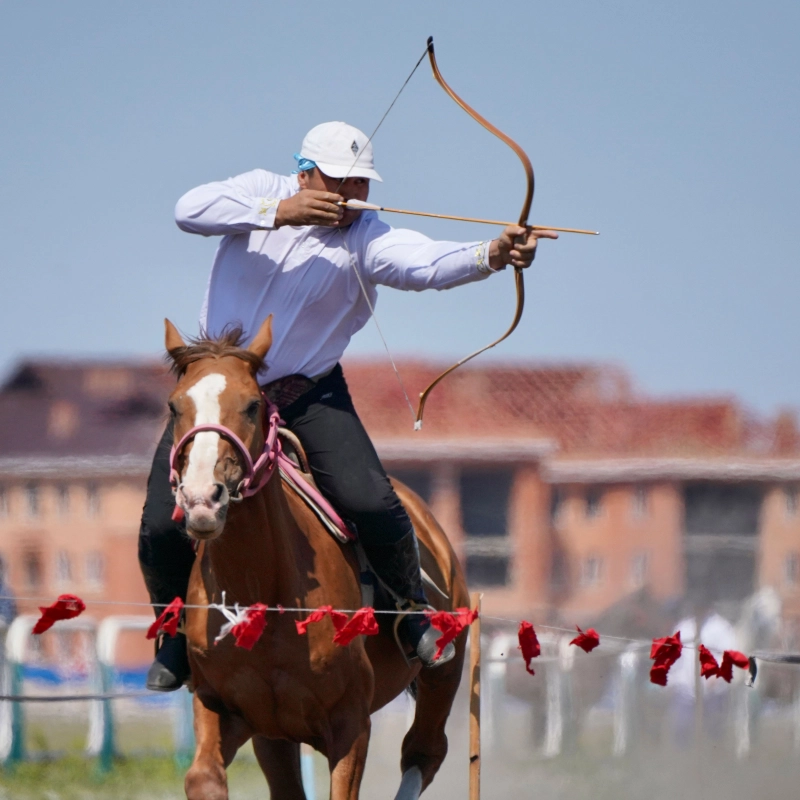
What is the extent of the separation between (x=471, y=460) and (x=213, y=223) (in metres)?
21.0

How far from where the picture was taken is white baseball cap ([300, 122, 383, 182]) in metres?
5.70

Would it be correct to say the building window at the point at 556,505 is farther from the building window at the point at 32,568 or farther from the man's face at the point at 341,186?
the man's face at the point at 341,186

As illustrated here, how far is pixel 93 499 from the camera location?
25.0 m

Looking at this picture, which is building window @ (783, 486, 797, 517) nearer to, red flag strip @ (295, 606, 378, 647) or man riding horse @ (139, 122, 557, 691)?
man riding horse @ (139, 122, 557, 691)

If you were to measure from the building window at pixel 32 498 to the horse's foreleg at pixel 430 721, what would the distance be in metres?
17.5

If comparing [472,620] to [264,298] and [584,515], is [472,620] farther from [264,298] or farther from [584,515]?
[584,515]

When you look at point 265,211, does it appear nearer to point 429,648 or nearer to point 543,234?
point 543,234

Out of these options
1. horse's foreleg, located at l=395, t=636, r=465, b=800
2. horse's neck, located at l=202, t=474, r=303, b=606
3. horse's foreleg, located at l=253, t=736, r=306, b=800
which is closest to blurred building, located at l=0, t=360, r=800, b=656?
horse's foreleg, located at l=395, t=636, r=465, b=800

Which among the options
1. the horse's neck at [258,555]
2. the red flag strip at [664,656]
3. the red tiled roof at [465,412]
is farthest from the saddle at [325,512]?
the red tiled roof at [465,412]

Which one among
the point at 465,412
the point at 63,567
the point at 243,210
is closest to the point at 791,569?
the point at 465,412

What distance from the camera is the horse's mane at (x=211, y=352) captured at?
16.7 ft

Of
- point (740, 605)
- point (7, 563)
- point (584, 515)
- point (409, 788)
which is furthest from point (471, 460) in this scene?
point (409, 788)

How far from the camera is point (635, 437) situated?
26.4 meters

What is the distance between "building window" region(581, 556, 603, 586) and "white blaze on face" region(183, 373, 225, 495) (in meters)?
19.9
